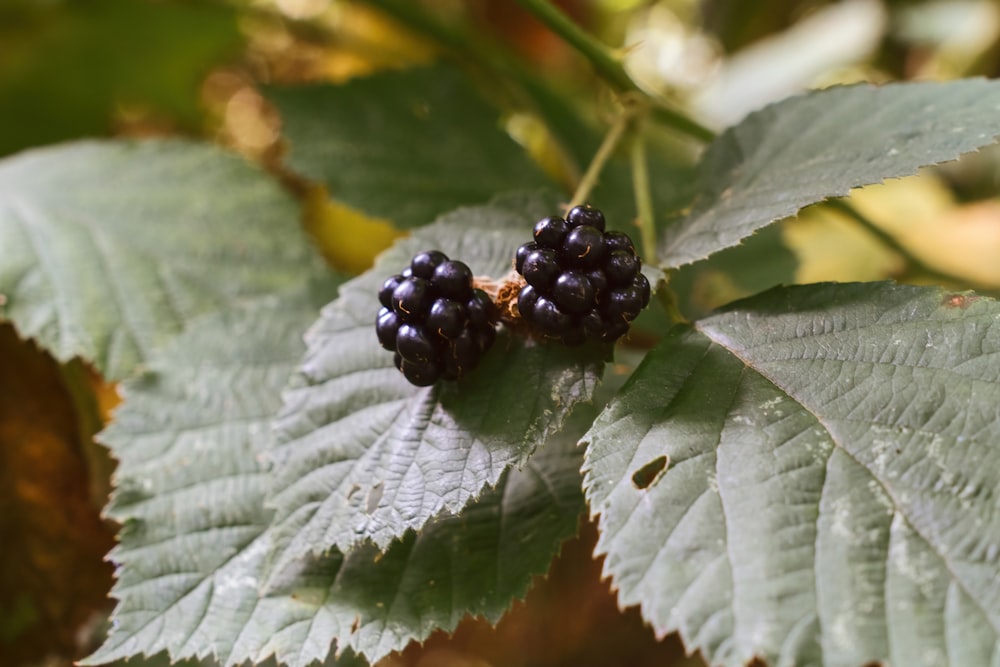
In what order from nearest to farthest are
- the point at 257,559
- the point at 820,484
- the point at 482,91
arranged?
Answer: the point at 820,484
the point at 257,559
the point at 482,91

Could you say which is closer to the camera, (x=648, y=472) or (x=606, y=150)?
(x=648, y=472)

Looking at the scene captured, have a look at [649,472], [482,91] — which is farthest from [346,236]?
[649,472]

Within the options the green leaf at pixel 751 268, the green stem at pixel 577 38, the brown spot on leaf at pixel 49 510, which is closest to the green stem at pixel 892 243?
the green leaf at pixel 751 268

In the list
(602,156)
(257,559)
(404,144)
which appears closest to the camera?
(257,559)

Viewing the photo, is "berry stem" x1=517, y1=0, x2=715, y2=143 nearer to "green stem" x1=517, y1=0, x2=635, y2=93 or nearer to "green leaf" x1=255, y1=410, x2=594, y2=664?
"green stem" x1=517, y1=0, x2=635, y2=93

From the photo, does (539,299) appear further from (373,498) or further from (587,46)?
(587,46)
